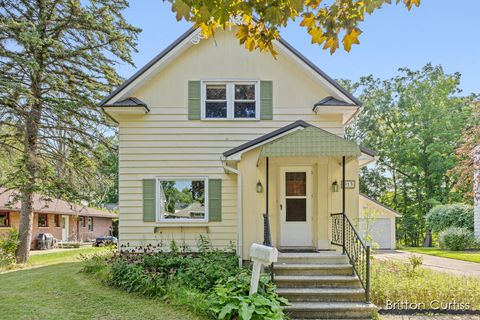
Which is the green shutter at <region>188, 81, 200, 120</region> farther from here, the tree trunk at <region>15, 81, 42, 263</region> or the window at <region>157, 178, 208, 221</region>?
the tree trunk at <region>15, 81, 42, 263</region>

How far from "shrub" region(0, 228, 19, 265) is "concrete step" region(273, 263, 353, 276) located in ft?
35.3

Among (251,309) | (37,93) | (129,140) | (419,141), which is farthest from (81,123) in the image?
(419,141)

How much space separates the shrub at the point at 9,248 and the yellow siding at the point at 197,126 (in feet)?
20.4

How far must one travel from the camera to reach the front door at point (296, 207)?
9445mm

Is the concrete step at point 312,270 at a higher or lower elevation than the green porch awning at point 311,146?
lower

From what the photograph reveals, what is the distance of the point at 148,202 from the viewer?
33.3 ft

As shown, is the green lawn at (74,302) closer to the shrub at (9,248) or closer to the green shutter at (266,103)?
the shrub at (9,248)

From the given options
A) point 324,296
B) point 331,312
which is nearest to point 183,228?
point 324,296

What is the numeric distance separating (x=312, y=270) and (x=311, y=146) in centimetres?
264

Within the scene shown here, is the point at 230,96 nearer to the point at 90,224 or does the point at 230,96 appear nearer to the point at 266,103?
the point at 266,103

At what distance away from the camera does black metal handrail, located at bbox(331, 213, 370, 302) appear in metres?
6.91

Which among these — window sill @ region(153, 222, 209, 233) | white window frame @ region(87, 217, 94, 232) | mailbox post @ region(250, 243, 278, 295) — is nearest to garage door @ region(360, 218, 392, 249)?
window sill @ region(153, 222, 209, 233)

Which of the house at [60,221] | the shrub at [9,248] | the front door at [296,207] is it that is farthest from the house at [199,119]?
the house at [60,221]

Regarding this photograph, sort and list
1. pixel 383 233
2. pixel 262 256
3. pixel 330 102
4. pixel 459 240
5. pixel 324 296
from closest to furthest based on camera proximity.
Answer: pixel 262 256 → pixel 324 296 → pixel 330 102 → pixel 459 240 → pixel 383 233
